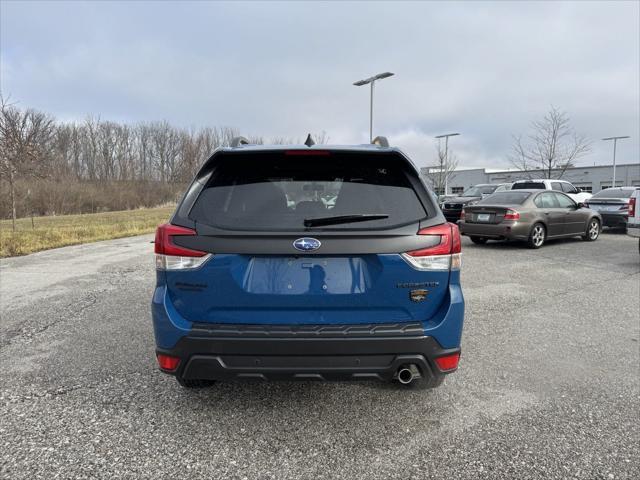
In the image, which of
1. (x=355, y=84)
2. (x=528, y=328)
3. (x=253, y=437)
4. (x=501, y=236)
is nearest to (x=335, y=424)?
(x=253, y=437)

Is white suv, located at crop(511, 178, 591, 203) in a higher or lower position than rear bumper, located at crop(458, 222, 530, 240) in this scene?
higher

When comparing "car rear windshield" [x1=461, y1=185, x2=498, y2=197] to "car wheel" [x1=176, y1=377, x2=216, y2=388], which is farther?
"car rear windshield" [x1=461, y1=185, x2=498, y2=197]

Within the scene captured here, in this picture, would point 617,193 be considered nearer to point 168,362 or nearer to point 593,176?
point 168,362

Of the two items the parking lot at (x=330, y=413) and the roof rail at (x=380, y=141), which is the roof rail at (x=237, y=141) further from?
the parking lot at (x=330, y=413)

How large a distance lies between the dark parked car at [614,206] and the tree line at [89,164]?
43.2 ft

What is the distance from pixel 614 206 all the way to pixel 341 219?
15.9 metres

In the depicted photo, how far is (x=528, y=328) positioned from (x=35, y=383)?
4.86 metres

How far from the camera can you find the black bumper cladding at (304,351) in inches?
97.0

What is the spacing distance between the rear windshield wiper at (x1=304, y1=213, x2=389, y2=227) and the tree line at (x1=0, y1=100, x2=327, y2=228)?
1121cm

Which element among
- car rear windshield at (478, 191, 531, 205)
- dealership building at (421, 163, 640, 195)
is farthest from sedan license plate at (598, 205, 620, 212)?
dealership building at (421, 163, 640, 195)

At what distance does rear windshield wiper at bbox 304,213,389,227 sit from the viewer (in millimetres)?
2521

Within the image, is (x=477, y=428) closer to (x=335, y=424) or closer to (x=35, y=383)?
(x=335, y=424)

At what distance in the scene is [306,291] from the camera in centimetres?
246

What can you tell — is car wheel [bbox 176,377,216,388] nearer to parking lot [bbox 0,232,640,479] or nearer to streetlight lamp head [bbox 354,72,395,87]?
parking lot [bbox 0,232,640,479]
